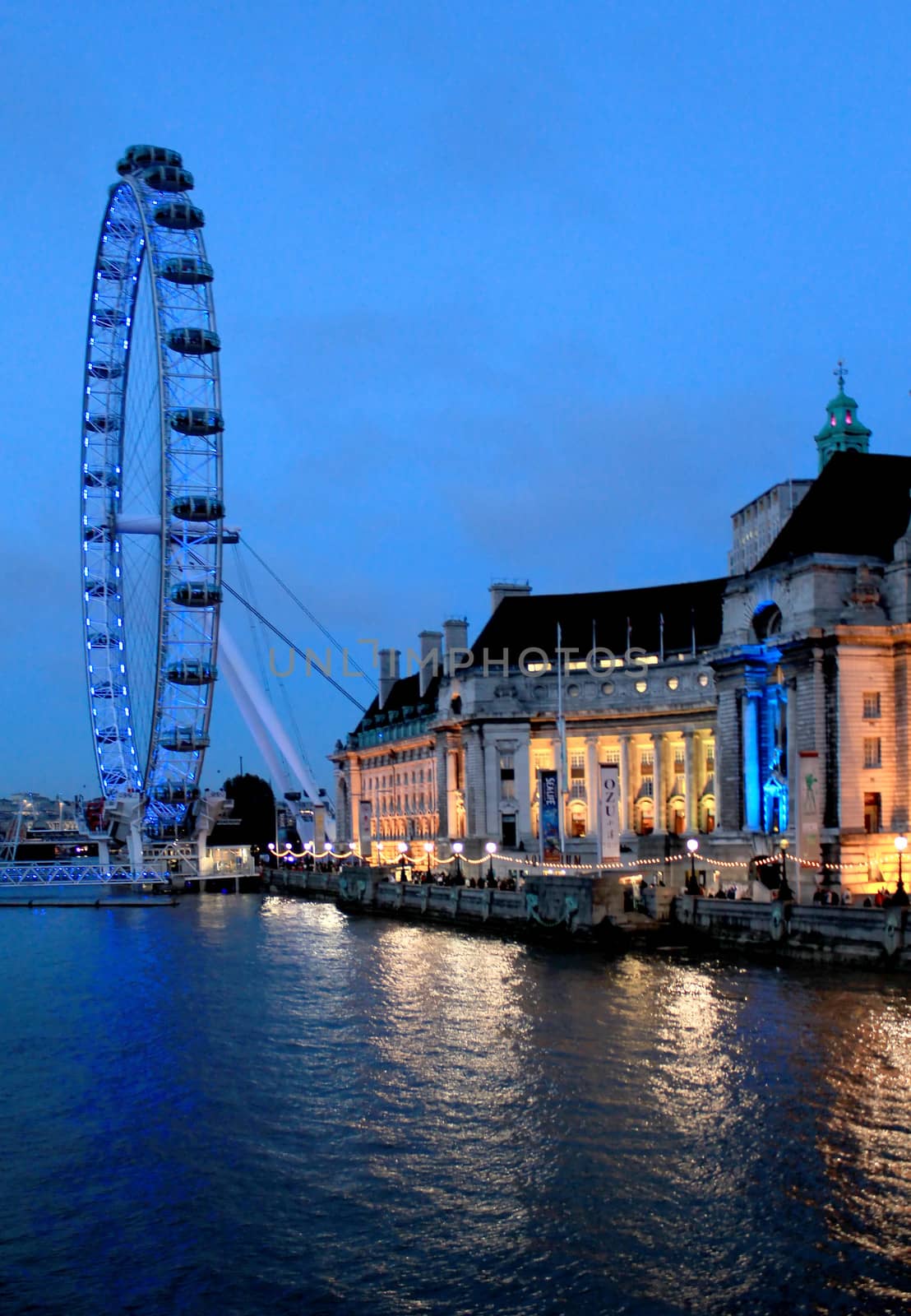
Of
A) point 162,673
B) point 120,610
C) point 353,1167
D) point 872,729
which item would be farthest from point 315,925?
point 353,1167

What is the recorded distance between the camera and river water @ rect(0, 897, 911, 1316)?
62.2 ft

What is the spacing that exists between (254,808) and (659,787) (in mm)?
96959

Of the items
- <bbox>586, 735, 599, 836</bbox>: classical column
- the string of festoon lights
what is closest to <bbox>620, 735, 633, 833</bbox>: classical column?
<bbox>586, 735, 599, 836</bbox>: classical column

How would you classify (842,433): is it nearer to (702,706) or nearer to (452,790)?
(702,706)

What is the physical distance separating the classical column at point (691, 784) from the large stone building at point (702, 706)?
0.10 m

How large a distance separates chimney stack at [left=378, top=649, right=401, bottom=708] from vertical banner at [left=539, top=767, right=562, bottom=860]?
214 ft

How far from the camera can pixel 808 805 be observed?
54906mm

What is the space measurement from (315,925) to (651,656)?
1161 inches

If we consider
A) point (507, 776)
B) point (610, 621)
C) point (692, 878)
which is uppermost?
point (610, 621)

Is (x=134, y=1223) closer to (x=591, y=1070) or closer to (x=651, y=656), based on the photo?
(x=591, y=1070)

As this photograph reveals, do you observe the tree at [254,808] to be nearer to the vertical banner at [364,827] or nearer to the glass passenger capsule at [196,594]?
the vertical banner at [364,827]

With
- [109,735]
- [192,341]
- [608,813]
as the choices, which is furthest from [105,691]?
[608,813]

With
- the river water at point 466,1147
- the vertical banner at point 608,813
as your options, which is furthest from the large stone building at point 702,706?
the river water at point 466,1147

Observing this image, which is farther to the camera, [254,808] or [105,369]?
[254,808]
